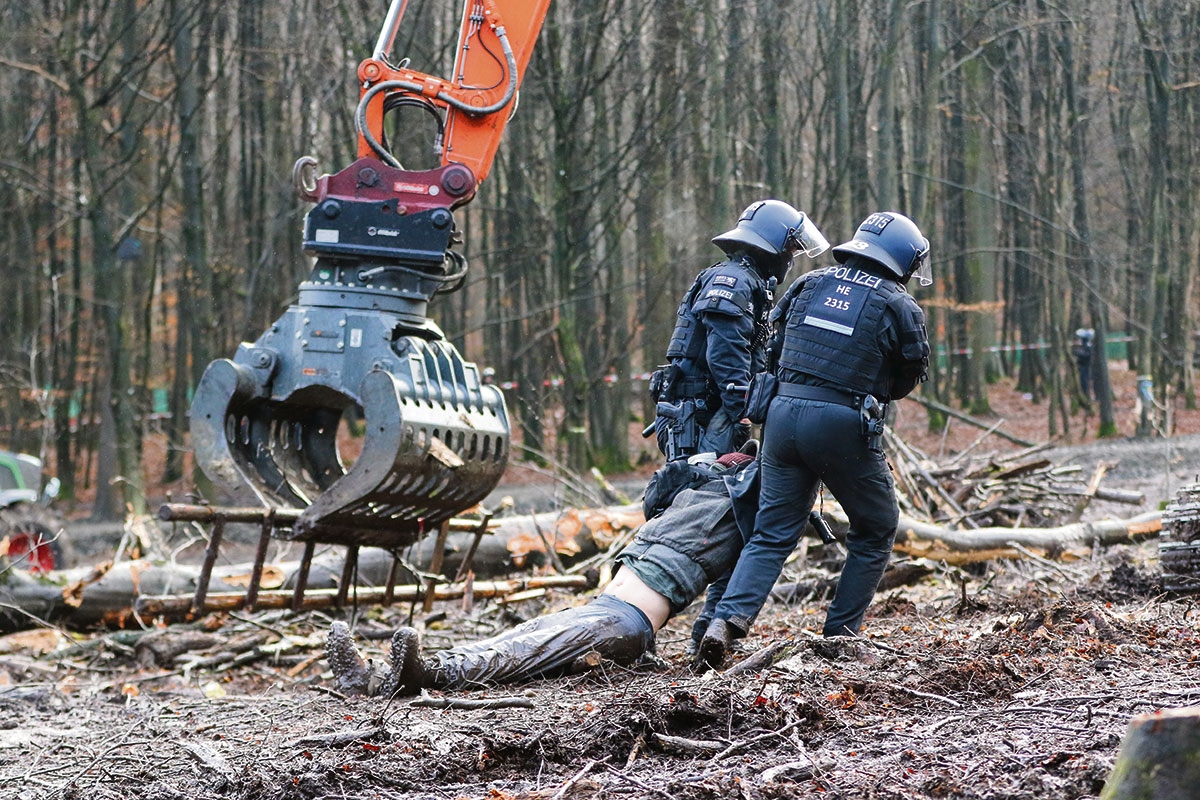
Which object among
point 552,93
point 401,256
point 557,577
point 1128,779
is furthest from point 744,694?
point 552,93

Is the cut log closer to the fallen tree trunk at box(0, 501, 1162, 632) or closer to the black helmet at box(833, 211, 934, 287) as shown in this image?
the fallen tree trunk at box(0, 501, 1162, 632)

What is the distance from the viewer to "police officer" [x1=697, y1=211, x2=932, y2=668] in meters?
6.11

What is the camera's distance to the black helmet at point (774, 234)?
687 centimetres

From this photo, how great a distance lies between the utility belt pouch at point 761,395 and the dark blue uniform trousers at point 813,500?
0.06 meters

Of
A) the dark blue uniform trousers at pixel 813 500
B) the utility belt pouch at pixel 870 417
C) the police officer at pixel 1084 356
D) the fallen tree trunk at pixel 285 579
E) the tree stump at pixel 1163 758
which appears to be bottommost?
the police officer at pixel 1084 356

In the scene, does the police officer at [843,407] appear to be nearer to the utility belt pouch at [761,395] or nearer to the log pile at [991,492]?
the utility belt pouch at [761,395]

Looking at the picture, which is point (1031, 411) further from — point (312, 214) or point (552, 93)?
point (312, 214)

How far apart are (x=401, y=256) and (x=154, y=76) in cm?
1719

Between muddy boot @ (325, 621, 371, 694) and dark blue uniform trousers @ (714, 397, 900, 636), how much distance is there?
1.54 meters

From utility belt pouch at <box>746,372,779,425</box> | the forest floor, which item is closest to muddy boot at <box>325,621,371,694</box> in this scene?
the forest floor

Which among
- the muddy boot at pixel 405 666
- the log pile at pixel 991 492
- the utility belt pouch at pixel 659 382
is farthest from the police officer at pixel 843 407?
the log pile at pixel 991 492

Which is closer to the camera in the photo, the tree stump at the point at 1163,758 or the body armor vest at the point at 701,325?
the tree stump at the point at 1163,758

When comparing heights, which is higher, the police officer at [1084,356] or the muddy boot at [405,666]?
the muddy boot at [405,666]

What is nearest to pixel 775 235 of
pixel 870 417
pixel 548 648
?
pixel 870 417
